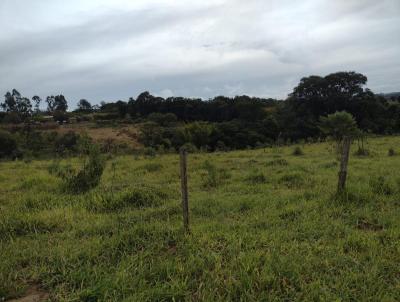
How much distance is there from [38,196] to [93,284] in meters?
4.11

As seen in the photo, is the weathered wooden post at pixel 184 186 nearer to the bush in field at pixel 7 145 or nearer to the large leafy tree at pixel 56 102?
the bush in field at pixel 7 145

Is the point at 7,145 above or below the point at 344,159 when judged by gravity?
below

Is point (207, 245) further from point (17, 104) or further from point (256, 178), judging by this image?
point (17, 104)

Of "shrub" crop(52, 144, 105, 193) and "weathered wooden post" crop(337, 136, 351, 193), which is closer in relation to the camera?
"weathered wooden post" crop(337, 136, 351, 193)

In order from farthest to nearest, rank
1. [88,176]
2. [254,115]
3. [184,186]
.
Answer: [254,115] < [88,176] < [184,186]

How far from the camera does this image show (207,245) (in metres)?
4.43

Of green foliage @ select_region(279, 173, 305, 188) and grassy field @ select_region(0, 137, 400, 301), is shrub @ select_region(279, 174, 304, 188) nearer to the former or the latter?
green foliage @ select_region(279, 173, 305, 188)

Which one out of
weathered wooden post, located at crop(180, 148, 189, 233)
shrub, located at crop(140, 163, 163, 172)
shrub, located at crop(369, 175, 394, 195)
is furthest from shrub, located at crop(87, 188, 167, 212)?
shrub, located at crop(140, 163, 163, 172)

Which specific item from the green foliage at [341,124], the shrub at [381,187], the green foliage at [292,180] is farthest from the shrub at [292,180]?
the green foliage at [341,124]

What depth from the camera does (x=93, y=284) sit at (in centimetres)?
359

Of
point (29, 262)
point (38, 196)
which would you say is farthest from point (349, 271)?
point (38, 196)

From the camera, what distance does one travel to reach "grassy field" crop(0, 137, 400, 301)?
3.51 meters

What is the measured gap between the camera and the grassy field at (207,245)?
11.5 ft

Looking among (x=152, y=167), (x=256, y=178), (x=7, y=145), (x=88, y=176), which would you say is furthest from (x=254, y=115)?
(x=88, y=176)
